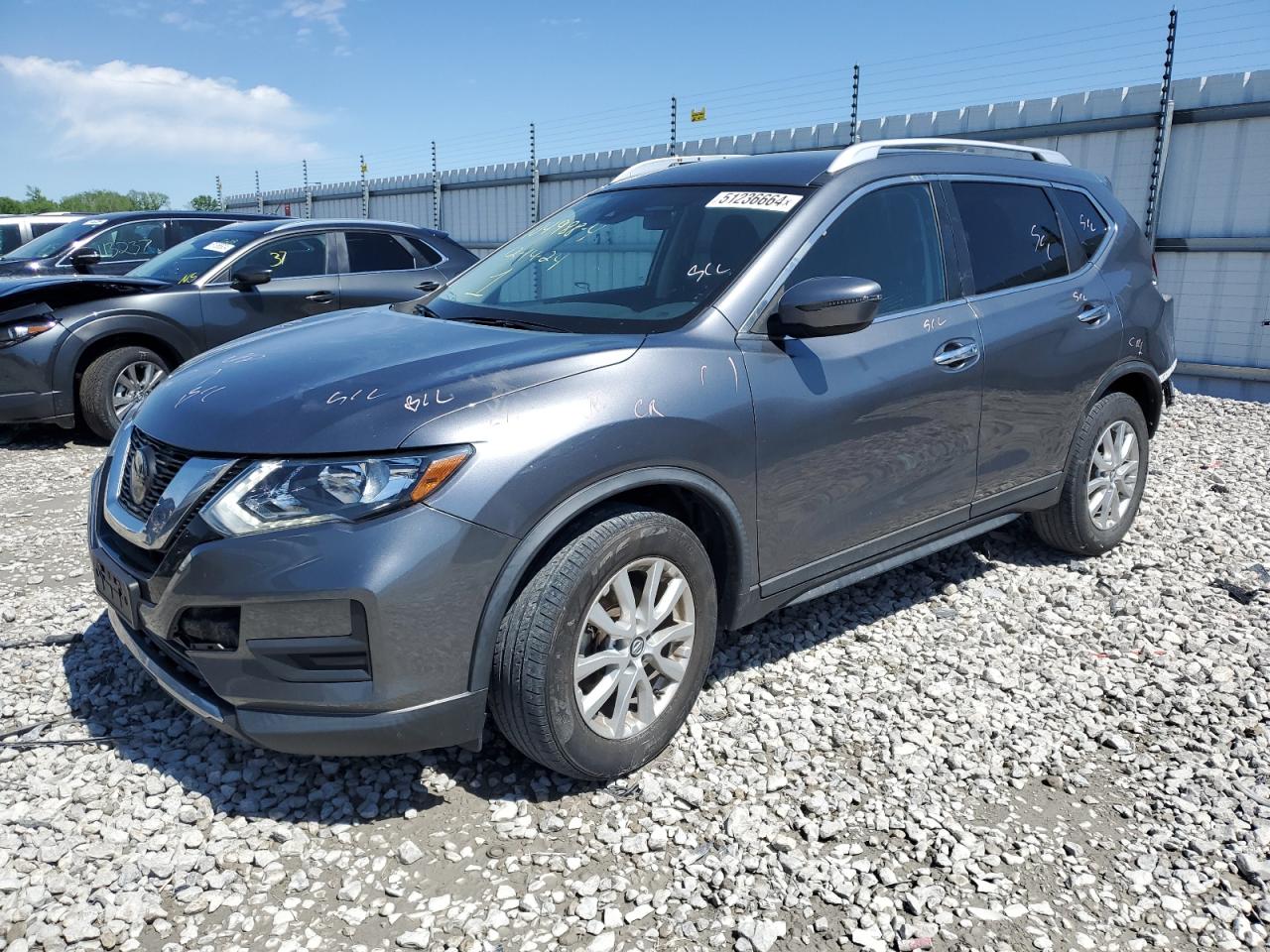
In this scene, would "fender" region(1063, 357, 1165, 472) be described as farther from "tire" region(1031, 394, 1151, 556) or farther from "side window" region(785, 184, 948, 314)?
"side window" region(785, 184, 948, 314)

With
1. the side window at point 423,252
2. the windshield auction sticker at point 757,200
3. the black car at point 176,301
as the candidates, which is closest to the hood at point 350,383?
the windshield auction sticker at point 757,200

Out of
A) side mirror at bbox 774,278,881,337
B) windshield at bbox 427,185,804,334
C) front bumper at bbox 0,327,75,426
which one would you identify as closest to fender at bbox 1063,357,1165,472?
side mirror at bbox 774,278,881,337

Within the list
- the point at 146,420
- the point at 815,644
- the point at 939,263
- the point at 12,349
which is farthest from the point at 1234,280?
the point at 12,349

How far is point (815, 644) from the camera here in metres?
3.83

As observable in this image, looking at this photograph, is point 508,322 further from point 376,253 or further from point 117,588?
point 376,253

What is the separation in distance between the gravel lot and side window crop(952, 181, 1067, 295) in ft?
4.90

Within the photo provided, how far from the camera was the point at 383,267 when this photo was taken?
26.4 ft

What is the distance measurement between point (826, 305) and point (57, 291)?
630 centimetres

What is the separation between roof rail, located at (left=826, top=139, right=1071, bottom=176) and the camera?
11.4 ft

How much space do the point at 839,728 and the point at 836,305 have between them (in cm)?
140

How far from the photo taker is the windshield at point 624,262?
316 cm

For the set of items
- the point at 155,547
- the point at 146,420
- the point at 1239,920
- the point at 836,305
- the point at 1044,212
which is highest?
the point at 1044,212

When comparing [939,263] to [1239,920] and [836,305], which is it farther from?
[1239,920]

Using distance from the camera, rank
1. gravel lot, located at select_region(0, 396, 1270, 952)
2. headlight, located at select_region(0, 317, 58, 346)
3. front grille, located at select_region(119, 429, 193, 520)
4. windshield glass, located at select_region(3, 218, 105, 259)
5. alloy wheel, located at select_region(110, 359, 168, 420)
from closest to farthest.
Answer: gravel lot, located at select_region(0, 396, 1270, 952)
front grille, located at select_region(119, 429, 193, 520)
headlight, located at select_region(0, 317, 58, 346)
alloy wheel, located at select_region(110, 359, 168, 420)
windshield glass, located at select_region(3, 218, 105, 259)
